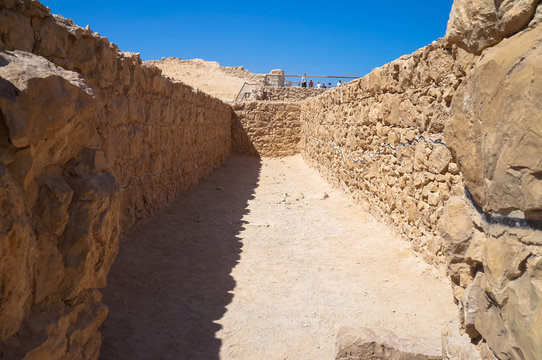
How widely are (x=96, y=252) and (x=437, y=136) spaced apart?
10.7 ft

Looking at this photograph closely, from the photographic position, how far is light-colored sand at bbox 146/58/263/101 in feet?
80.0

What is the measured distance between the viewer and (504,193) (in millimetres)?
1272

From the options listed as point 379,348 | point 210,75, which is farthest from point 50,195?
point 210,75

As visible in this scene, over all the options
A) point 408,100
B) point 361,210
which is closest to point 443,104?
point 408,100

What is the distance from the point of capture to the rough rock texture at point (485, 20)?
4.18 feet

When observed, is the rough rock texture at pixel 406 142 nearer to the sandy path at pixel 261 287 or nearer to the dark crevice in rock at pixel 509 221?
the sandy path at pixel 261 287

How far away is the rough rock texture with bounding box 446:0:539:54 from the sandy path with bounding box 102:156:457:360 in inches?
75.6

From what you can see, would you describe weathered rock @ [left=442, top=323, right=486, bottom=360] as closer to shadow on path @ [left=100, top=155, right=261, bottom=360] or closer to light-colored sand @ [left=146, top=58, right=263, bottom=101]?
shadow on path @ [left=100, top=155, right=261, bottom=360]

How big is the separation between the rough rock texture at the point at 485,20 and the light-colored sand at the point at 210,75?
22090 millimetres

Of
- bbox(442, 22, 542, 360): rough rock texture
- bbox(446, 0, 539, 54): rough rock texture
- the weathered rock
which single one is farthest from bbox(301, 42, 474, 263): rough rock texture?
the weathered rock

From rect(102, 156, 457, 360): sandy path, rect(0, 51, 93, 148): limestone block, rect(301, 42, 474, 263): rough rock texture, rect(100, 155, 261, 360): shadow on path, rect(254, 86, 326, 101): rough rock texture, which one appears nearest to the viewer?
rect(0, 51, 93, 148): limestone block

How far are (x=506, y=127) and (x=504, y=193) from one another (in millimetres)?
216

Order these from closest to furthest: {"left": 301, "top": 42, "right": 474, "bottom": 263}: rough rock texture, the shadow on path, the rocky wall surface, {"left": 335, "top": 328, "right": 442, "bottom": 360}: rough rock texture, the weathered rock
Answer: the weathered rock < {"left": 335, "top": 328, "right": 442, "bottom": 360}: rough rock texture < the shadow on path < {"left": 301, "top": 42, "right": 474, "bottom": 263}: rough rock texture < the rocky wall surface

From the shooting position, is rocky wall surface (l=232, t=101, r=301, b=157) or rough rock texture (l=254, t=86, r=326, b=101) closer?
rocky wall surface (l=232, t=101, r=301, b=157)
